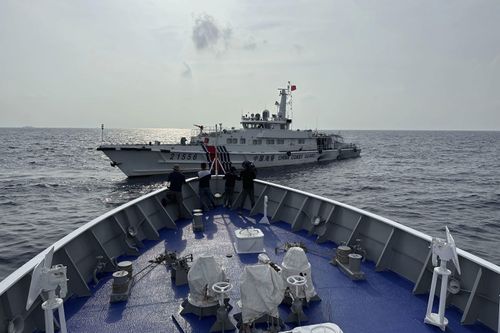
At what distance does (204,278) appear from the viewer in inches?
187

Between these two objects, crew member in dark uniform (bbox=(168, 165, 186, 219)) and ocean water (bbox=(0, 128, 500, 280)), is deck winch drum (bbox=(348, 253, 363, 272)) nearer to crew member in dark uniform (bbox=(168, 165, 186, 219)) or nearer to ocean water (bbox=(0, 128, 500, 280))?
crew member in dark uniform (bbox=(168, 165, 186, 219))

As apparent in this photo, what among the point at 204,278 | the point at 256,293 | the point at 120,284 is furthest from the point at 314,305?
the point at 120,284

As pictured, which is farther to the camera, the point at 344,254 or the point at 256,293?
the point at 344,254

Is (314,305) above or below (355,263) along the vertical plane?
below

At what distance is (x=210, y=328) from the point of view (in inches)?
177

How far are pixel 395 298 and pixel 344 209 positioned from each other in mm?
2638

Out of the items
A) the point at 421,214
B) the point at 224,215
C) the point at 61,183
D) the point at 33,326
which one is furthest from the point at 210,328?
the point at 61,183

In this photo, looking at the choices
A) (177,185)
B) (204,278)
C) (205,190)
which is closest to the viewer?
(204,278)

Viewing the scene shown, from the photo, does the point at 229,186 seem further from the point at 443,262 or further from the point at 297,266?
the point at 443,262

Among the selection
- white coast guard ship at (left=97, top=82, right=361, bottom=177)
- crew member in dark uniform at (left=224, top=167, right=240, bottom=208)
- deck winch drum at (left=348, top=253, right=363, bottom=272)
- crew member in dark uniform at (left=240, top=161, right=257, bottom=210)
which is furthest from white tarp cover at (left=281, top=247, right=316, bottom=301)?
white coast guard ship at (left=97, top=82, right=361, bottom=177)

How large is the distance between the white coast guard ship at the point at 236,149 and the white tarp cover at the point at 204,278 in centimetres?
2296

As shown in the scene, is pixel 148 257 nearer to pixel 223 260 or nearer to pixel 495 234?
pixel 223 260

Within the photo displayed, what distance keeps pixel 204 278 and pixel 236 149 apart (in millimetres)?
31831

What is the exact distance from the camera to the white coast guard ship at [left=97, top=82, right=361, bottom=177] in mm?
32812
